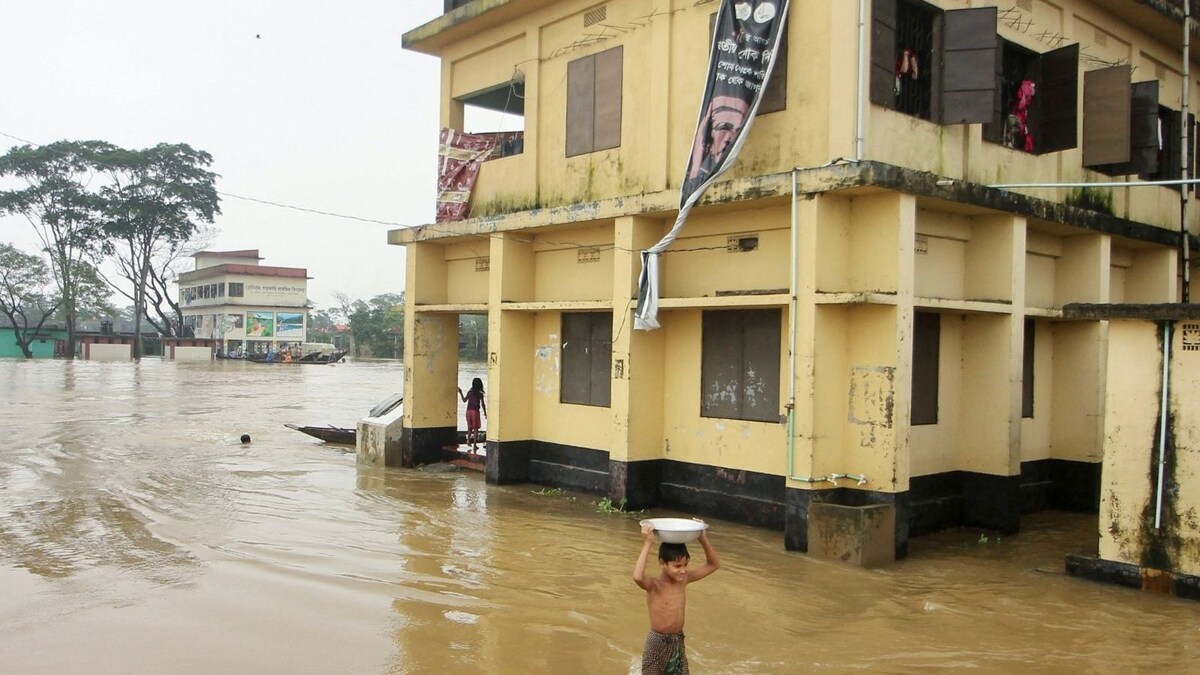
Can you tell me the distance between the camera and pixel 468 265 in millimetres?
14641

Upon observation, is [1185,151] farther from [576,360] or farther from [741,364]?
[576,360]

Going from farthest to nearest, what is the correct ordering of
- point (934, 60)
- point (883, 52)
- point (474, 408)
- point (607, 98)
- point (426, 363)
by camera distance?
point (474, 408) → point (426, 363) → point (607, 98) → point (934, 60) → point (883, 52)

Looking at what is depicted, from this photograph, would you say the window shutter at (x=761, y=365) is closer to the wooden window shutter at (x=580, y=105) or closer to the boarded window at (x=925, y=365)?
the boarded window at (x=925, y=365)

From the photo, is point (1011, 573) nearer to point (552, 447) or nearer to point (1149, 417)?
point (1149, 417)

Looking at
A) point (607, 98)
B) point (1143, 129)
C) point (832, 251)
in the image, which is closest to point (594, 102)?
point (607, 98)

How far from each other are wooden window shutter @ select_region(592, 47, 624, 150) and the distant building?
180 ft

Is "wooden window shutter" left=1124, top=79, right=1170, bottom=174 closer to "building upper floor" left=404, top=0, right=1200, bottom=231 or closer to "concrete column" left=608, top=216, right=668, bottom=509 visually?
"building upper floor" left=404, top=0, right=1200, bottom=231

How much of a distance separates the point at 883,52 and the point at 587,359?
5538 millimetres

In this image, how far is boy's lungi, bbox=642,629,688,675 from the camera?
4758 mm

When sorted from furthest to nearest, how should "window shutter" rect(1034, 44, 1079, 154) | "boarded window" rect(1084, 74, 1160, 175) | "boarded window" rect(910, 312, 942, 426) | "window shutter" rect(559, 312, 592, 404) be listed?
"window shutter" rect(559, 312, 592, 404), "boarded window" rect(1084, 74, 1160, 175), "window shutter" rect(1034, 44, 1079, 154), "boarded window" rect(910, 312, 942, 426)

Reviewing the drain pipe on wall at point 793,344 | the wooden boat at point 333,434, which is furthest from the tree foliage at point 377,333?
the drain pipe on wall at point 793,344

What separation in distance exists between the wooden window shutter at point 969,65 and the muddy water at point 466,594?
15.1ft

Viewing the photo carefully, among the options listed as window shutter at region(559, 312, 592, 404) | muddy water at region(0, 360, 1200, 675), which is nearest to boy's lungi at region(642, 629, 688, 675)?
muddy water at region(0, 360, 1200, 675)

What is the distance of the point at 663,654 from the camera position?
15.6 ft
